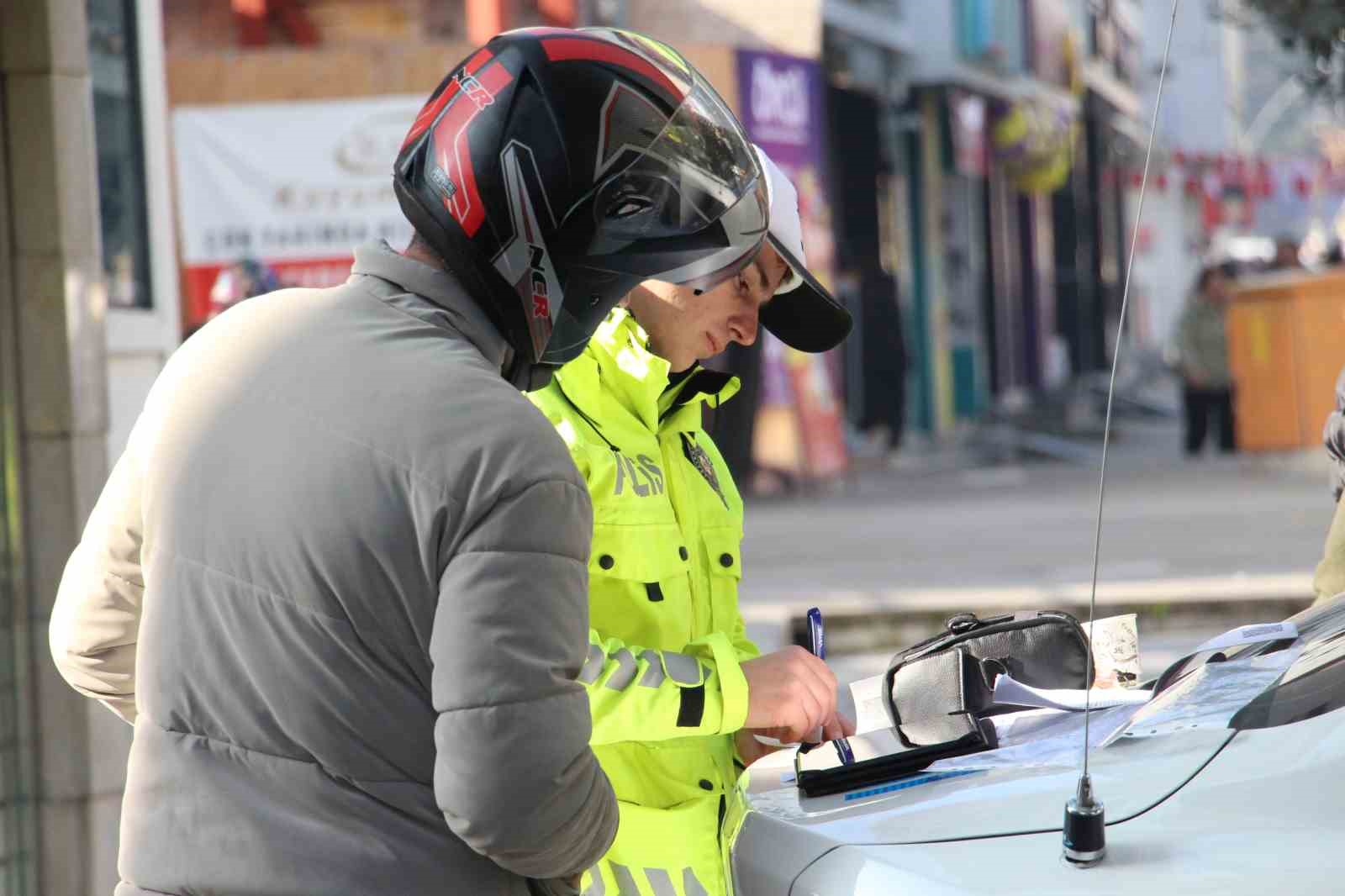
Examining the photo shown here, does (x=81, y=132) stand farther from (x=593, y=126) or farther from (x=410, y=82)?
(x=410, y=82)

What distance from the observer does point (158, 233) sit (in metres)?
5.26

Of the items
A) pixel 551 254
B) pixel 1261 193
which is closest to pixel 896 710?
pixel 551 254

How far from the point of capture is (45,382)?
14.4ft

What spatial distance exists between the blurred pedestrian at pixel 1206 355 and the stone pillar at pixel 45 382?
13.3 m

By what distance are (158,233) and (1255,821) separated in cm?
418

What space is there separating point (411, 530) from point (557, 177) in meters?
0.38

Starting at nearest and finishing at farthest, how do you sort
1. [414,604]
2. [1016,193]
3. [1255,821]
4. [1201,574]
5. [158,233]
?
[414,604]
[1255,821]
[158,233]
[1201,574]
[1016,193]

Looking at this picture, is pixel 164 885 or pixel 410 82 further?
pixel 410 82

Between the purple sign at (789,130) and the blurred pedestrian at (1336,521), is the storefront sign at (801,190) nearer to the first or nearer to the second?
the purple sign at (789,130)

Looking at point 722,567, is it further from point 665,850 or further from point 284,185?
point 284,185

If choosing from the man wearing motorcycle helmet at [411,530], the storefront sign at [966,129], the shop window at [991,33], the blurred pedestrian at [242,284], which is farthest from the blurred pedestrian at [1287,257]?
the man wearing motorcycle helmet at [411,530]

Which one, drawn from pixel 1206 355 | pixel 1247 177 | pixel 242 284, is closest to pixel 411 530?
pixel 242 284

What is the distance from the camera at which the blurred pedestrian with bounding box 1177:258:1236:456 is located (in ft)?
53.3

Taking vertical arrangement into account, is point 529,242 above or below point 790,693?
above
